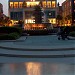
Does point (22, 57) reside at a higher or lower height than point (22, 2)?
lower

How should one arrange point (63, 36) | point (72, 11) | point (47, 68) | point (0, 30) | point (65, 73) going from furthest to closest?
point (72, 11), point (0, 30), point (63, 36), point (47, 68), point (65, 73)

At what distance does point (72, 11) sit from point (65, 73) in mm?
125354

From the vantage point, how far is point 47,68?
12398 mm

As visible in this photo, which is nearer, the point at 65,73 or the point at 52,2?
the point at 65,73

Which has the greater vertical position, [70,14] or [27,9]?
[27,9]

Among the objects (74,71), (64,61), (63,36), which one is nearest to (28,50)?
(64,61)

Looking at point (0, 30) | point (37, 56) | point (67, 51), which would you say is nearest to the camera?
point (37, 56)

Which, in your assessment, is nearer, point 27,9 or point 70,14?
point 27,9

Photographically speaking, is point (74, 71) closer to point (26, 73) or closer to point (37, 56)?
point (26, 73)

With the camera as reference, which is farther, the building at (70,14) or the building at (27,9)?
the building at (70,14)

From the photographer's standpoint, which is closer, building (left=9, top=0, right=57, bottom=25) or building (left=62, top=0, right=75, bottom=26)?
building (left=9, top=0, right=57, bottom=25)

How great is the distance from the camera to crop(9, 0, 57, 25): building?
12175 cm

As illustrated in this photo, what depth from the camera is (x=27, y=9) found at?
12238 cm

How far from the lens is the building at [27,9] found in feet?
399
